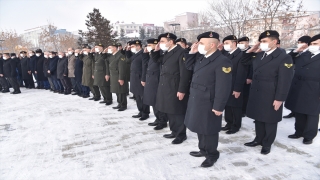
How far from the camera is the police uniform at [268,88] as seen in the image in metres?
2.96

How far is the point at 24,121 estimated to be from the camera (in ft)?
17.6

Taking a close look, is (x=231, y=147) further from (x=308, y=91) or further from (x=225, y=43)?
(x=225, y=43)

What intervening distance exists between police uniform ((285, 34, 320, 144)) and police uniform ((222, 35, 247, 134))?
91 centimetres

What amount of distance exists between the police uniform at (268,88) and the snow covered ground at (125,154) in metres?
0.40

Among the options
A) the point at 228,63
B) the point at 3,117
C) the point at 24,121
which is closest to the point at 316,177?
the point at 228,63

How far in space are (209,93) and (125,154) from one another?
171 cm

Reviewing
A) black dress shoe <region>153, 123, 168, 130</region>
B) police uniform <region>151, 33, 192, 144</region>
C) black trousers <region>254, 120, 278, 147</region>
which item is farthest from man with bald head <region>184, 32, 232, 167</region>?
black dress shoe <region>153, 123, 168, 130</region>

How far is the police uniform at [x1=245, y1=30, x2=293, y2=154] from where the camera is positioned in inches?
117

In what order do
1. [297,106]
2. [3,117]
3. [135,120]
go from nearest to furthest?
[297,106] → [135,120] → [3,117]

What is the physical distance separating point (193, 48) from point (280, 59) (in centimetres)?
126

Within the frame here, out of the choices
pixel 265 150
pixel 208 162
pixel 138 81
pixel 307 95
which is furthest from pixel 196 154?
pixel 138 81

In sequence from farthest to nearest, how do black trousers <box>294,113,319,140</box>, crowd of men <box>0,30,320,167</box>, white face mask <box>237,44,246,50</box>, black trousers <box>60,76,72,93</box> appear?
black trousers <box>60,76,72,93</box> → white face mask <box>237,44,246,50</box> → black trousers <box>294,113,319,140</box> → crowd of men <box>0,30,320,167</box>

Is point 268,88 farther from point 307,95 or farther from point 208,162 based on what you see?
point 208,162

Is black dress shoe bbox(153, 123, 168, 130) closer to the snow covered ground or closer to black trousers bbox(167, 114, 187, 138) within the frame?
the snow covered ground
